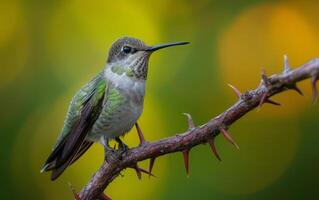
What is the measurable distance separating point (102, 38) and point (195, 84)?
131 cm

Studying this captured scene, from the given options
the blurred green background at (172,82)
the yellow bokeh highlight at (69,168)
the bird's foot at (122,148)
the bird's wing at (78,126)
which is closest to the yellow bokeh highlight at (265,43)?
the blurred green background at (172,82)

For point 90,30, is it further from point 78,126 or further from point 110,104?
point 78,126

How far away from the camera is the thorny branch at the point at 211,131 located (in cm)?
170

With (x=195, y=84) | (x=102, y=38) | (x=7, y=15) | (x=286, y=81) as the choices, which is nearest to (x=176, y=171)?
(x=195, y=84)

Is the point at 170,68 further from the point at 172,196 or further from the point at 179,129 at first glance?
the point at 172,196

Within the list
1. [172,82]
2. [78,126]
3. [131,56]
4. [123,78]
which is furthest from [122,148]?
[172,82]

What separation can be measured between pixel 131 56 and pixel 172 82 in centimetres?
67

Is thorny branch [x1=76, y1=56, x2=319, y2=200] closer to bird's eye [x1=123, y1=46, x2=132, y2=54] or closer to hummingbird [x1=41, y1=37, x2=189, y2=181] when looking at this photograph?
hummingbird [x1=41, y1=37, x2=189, y2=181]

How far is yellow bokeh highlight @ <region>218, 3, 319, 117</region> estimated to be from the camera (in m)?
5.12

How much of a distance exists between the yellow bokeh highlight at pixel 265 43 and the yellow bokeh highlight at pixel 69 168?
0.85 metres

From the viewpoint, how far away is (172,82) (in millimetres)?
4758

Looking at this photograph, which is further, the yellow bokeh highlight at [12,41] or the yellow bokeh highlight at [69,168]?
the yellow bokeh highlight at [12,41]

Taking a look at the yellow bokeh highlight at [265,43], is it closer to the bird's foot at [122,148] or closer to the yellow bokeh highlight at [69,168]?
the yellow bokeh highlight at [69,168]

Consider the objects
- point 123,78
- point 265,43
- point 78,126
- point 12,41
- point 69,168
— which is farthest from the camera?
point 12,41
